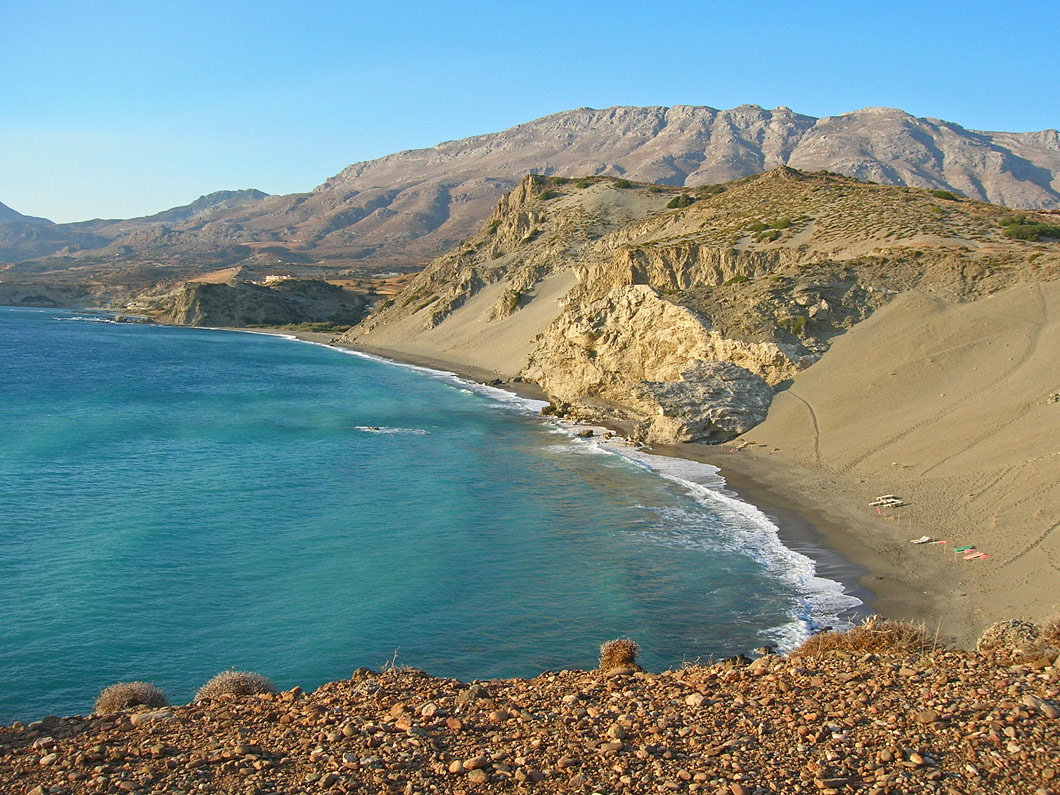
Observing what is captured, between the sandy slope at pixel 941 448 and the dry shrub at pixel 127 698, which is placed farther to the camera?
the sandy slope at pixel 941 448

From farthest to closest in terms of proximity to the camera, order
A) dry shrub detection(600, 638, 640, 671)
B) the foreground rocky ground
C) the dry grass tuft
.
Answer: dry shrub detection(600, 638, 640, 671) → the dry grass tuft → the foreground rocky ground

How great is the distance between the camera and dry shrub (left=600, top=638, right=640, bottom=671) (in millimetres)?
11219

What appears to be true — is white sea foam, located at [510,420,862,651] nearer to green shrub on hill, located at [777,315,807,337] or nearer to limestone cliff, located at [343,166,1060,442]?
limestone cliff, located at [343,166,1060,442]

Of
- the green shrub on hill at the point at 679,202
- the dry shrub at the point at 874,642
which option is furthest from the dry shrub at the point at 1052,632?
the green shrub on hill at the point at 679,202

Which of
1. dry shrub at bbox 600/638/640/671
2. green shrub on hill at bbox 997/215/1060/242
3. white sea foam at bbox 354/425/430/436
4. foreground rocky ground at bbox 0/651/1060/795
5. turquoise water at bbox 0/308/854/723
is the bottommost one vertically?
turquoise water at bbox 0/308/854/723

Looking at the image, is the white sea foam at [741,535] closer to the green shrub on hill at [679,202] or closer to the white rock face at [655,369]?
the white rock face at [655,369]

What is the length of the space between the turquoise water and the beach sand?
1672mm

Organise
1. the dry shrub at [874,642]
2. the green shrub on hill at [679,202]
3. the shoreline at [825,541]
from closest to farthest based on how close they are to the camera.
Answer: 1. the dry shrub at [874,642]
2. the shoreline at [825,541]
3. the green shrub on hill at [679,202]

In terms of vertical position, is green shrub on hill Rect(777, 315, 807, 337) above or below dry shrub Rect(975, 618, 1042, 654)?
above

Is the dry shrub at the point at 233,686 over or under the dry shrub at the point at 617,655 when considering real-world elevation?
under

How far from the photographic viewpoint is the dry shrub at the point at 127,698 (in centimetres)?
979

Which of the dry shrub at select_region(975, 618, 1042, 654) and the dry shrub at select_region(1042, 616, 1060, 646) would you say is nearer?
the dry shrub at select_region(975, 618, 1042, 654)

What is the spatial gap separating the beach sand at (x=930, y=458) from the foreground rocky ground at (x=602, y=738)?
5903 millimetres

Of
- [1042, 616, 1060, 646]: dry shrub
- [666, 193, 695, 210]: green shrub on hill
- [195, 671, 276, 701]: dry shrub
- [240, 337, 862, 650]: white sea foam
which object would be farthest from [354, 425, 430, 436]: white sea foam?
[666, 193, 695, 210]: green shrub on hill
